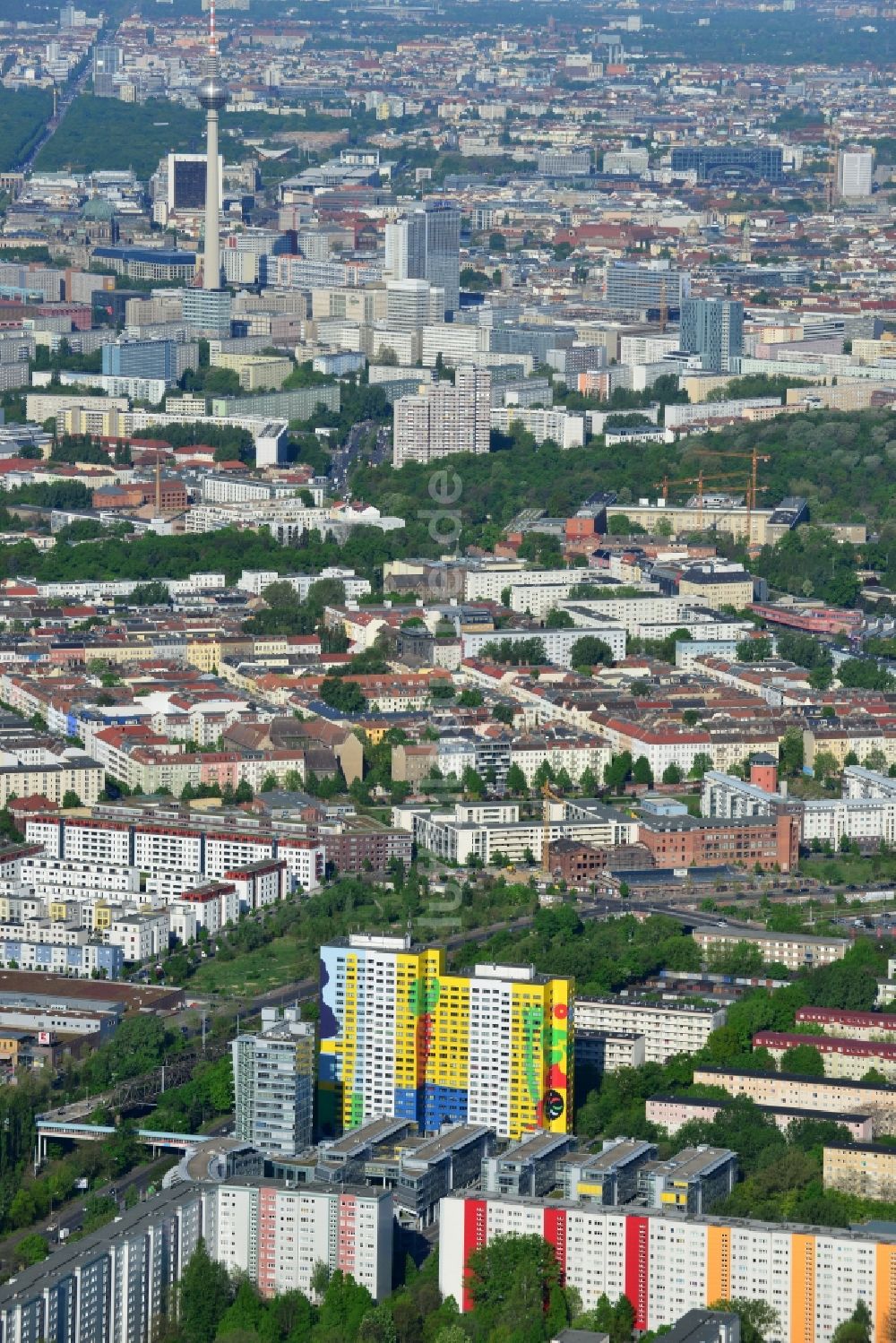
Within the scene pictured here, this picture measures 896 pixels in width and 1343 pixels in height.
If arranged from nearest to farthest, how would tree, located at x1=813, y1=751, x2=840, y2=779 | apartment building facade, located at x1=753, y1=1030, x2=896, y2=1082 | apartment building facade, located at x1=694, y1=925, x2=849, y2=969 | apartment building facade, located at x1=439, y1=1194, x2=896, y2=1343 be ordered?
apartment building facade, located at x1=439, y1=1194, x2=896, y2=1343, apartment building facade, located at x1=753, y1=1030, x2=896, y2=1082, apartment building facade, located at x1=694, y1=925, x2=849, y2=969, tree, located at x1=813, y1=751, x2=840, y2=779

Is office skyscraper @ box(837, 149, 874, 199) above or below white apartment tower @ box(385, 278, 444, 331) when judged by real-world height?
below

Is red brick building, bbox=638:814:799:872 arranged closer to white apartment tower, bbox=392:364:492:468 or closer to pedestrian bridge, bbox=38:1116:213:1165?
pedestrian bridge, bbox=38:1116:213:1165

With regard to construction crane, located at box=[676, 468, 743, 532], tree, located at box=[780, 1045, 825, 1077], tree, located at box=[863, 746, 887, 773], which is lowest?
construction crane, located at box=[676, 468, 743, 532]

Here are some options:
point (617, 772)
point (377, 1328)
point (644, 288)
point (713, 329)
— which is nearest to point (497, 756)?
point (617, 772)

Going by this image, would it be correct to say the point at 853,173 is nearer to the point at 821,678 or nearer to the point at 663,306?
the point at 663,306

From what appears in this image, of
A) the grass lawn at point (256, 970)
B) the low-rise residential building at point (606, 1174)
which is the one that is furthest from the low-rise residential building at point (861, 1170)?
the grass lawn at point (256, 970)

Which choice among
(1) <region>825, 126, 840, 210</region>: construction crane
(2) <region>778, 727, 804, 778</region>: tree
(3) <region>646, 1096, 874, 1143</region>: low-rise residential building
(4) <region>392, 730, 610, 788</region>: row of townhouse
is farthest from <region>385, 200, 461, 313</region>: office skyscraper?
(3) <region>646, 1096, 874, 1143</region>: low-rise residential building
